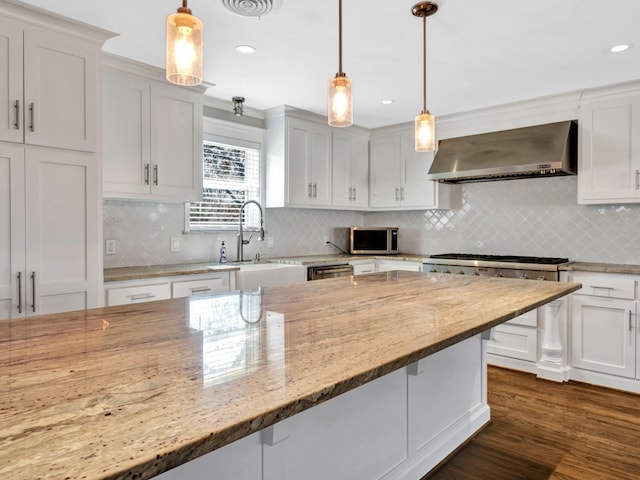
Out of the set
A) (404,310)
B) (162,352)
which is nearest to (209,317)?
(162,352)

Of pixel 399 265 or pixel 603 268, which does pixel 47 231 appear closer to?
pixel 399 265

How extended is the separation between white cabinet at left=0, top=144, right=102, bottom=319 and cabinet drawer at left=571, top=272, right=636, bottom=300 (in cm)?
338

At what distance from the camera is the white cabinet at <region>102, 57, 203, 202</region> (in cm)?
292

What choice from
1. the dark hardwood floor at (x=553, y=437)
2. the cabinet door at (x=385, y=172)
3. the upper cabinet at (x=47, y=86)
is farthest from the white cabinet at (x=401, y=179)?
the upper cabinet at (x=47, y=86)

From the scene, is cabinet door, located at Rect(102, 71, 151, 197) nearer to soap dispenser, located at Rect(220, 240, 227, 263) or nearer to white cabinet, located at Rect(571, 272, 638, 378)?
soap dispenser, located at Rect(220, 240, 227, 263)

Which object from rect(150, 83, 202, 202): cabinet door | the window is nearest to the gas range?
the window

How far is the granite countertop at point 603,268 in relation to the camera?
123 inches

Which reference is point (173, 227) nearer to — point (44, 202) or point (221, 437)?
point (44, 202)

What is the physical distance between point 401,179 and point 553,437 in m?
2.84

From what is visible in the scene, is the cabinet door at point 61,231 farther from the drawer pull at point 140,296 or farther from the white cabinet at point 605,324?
the white cabinet at point 605,324

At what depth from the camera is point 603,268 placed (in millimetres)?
3244

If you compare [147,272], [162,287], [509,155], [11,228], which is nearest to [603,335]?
[509,155]

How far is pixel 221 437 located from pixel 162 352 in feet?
1.39

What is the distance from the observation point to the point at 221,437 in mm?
620
